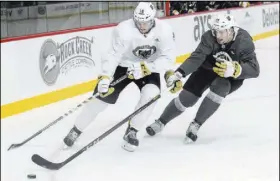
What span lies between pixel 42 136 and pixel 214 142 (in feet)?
3.35

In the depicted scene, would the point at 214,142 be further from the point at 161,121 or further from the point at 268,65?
the point at 268,65

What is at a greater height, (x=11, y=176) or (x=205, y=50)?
(x=205, y=50)

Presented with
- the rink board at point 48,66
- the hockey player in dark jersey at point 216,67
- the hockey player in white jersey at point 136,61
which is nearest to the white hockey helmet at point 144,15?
the hockey player in white jersey at point 136,61

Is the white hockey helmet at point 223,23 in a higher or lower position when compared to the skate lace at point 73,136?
higher

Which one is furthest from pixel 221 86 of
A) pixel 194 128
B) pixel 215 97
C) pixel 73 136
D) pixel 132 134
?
pixel 73 136

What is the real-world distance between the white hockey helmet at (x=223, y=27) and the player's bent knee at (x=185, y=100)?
15.5 inches

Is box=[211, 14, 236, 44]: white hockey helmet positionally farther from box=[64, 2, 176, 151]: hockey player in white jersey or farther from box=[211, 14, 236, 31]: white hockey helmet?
box=[64, 2, 176, 151]: hockey player in white jersey

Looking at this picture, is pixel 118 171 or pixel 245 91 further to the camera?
pixel 245 91

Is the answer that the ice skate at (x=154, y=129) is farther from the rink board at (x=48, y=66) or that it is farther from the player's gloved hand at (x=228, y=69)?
the rink board at (x=48, y=66)

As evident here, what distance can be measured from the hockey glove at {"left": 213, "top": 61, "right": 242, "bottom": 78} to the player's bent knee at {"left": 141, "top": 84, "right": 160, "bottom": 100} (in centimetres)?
36

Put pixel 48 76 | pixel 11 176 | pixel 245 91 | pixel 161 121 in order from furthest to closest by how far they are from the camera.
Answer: pixel 245 91
pixel 48 76
pixel 161 121
pixel 11 176

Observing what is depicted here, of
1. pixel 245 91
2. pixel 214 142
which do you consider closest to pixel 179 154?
pixel 214 142

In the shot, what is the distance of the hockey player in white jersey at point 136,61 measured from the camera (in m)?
3.14

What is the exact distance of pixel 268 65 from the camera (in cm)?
646
